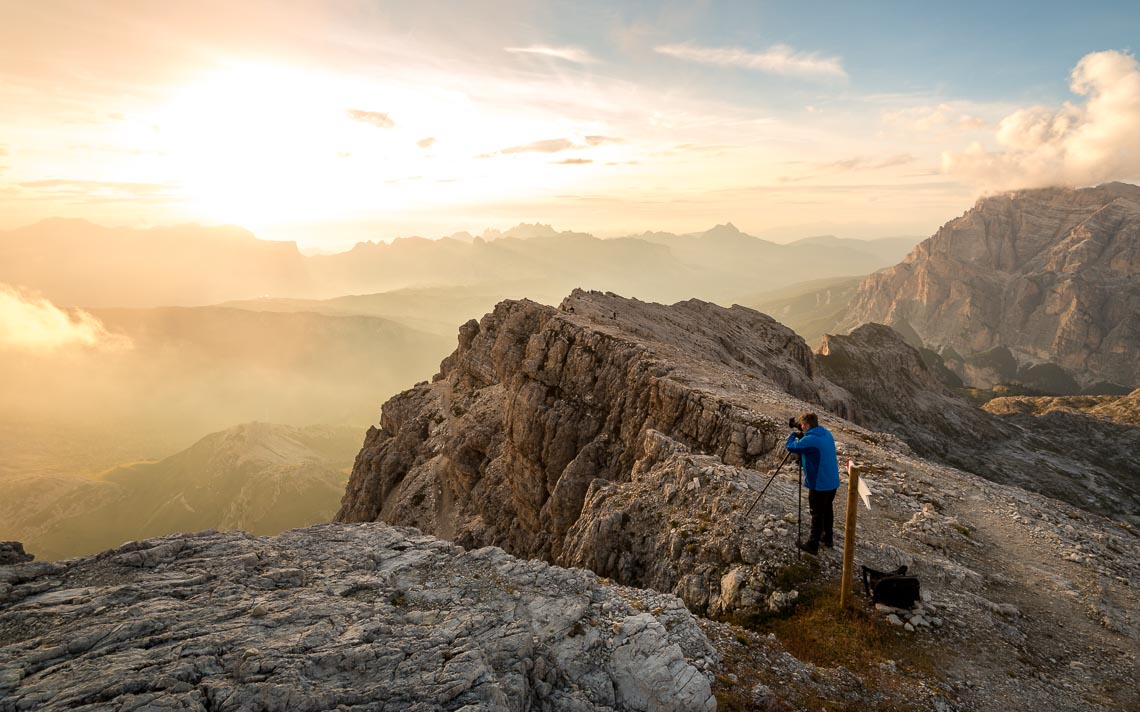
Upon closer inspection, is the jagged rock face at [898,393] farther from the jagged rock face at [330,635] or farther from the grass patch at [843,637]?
the jagged rock face at [330,635]

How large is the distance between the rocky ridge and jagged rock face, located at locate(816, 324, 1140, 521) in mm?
51930

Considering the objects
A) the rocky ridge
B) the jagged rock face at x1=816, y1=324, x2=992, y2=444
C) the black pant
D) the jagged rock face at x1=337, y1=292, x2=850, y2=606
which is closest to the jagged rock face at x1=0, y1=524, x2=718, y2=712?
the rocky ridge

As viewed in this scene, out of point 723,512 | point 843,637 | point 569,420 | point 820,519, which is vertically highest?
point 820,519

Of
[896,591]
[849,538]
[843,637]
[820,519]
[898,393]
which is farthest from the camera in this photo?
[898,393]

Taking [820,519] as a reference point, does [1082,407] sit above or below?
below

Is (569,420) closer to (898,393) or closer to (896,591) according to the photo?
(896,591)

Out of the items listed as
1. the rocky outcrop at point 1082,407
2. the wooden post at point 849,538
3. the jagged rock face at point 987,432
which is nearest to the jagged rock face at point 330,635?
the wooden post at point 849,538

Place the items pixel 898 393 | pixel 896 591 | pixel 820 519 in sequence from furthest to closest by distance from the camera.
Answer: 1. pixel 898 393
2. pixel 820 519
3. pixel 896 591

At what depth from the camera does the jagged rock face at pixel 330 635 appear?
9.80 m

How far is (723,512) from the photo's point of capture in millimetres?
20094

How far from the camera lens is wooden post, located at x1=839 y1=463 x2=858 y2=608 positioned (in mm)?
13852

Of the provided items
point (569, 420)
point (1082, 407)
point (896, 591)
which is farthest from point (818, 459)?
point (1082, 407)

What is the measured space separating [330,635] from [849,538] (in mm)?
14044

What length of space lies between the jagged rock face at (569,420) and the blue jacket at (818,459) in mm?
4128
